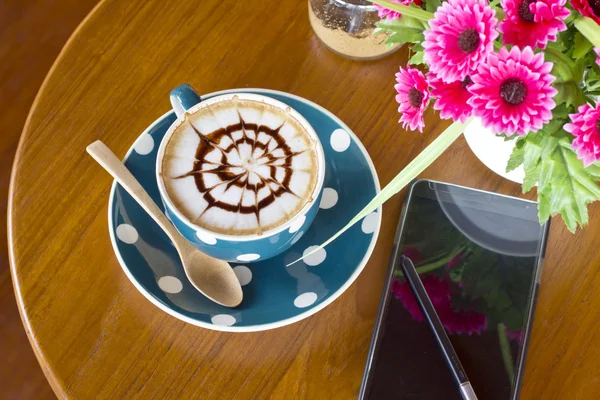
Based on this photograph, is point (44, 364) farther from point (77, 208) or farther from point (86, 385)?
point (77, 208)

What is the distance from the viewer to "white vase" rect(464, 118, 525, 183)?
635 mm

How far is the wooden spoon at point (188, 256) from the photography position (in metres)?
Result: 0.61

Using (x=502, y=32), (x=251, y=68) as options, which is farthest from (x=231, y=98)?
(x=502, y=32)

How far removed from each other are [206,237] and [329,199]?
0.16 metres

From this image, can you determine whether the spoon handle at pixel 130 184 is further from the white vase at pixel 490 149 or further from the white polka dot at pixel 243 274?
the white vase at pixel 490 149

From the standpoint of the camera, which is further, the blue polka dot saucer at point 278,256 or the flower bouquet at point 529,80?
the blue polka dot saucer at point 278,256

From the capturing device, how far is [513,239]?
0.67m

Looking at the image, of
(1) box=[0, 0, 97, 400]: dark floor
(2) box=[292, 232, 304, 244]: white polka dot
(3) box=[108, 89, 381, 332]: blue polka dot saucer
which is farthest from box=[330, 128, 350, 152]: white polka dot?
(1) box=[0, 0, 97, 400]: dark floor

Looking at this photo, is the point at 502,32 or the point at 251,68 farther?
the point at 251,68

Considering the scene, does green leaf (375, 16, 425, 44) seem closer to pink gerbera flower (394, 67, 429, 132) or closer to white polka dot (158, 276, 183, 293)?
pink gerbera flower (394, 67, 429, 132)

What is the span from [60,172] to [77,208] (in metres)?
0.05

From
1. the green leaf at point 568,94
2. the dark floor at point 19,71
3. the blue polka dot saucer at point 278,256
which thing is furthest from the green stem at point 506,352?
the dark floor at point 19,71

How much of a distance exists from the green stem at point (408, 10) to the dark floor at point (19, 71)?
3.43 ft

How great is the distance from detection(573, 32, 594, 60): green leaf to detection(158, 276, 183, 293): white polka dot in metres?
0.41
